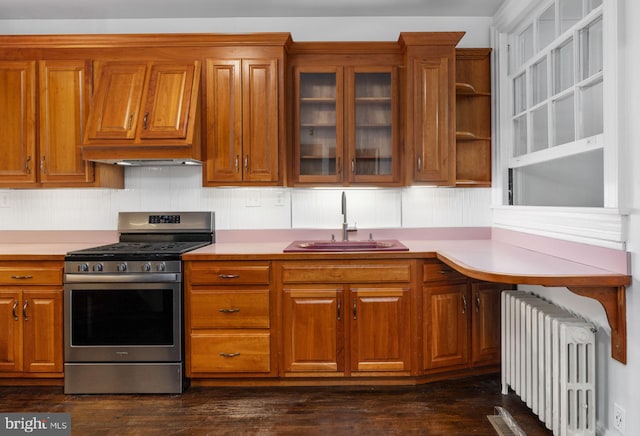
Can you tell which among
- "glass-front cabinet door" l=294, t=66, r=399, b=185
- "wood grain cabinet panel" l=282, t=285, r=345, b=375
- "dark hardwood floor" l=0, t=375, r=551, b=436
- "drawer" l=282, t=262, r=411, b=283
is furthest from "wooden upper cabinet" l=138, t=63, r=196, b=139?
"dark hardwood floor" l=0, t=375, r=551, b=436

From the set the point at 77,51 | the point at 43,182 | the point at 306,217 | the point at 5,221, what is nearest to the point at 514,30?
the point at 306,217

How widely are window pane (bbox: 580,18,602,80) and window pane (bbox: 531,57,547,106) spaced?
1.37 feet

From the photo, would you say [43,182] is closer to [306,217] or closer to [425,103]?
[306,217]

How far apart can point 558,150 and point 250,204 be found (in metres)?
2.08

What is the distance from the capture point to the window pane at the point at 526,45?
9.76 feet

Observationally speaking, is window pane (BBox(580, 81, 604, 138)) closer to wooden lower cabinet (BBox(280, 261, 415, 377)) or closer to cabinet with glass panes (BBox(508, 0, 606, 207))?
cabinet with glass panes (BBox(508, 0, 606, 207))

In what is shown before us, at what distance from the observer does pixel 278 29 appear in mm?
3383

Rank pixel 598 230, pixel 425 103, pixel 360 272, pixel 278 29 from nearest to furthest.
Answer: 1. pixel 598 230
2. pixel 360 272
3. pixel 425 103
4. pixel 278 29

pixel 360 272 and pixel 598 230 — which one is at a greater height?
pixel 598 230

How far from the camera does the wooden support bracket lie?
1867 mm

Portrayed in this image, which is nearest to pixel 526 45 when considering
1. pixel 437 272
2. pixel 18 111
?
pixel 437 272

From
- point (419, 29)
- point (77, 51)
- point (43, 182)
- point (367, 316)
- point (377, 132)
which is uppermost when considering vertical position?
point (419, 29)

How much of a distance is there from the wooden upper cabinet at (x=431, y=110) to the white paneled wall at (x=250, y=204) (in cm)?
38

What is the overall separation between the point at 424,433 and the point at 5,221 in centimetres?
333
